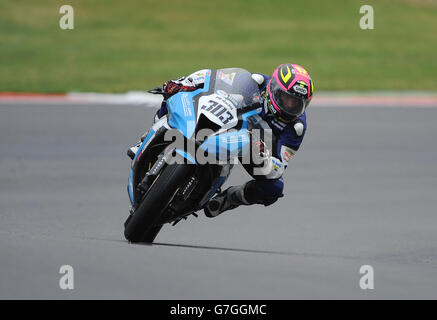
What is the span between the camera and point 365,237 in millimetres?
7137

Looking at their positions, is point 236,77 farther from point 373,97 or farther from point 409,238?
point 373,97

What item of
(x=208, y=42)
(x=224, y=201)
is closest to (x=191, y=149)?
(x=224, y=201)

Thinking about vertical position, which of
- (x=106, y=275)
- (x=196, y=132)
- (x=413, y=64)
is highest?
(x=413, y=64)

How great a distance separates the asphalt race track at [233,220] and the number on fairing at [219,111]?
31.7 inches

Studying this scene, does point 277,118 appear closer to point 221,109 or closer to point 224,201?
point 221,109

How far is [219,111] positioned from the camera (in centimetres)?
514

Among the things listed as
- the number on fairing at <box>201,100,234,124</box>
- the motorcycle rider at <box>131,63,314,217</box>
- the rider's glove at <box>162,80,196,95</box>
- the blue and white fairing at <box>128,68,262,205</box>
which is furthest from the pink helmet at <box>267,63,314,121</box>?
the rider's glove at <box>162,80,196,95</box>

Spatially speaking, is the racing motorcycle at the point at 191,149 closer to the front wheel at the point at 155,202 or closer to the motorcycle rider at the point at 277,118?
the front wheel at the point at 155,202

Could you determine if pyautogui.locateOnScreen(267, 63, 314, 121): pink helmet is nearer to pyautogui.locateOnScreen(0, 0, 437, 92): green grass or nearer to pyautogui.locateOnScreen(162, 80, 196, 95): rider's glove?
pyautogui.locateOnScreen(162, 80, 196, 95): rider's glove

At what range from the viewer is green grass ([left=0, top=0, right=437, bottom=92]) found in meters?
17.4

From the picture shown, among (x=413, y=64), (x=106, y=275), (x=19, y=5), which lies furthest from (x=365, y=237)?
(x=19, y=5)

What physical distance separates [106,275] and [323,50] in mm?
17393

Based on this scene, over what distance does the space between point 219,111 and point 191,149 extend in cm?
29
